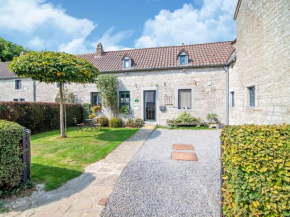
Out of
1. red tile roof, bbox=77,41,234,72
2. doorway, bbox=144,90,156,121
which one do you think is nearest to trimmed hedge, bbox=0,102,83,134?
red tile roof, bbox=77,41,234,72

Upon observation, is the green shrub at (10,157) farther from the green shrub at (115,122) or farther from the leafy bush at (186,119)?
the leafy bush at (186,119)

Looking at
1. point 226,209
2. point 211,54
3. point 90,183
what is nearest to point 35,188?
point 90,183

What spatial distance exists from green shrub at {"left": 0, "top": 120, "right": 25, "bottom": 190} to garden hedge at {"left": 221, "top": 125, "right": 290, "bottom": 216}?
11.3 feet

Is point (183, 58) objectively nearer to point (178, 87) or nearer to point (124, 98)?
point (178, 87)

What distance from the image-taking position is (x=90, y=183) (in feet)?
10.1

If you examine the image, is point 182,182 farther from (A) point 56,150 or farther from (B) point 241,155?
(A) point 56,150

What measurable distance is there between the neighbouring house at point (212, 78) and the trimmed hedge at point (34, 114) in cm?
287

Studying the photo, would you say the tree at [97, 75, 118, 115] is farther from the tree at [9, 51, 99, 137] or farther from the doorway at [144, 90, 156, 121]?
the tree at [9, 51, 99, 137]

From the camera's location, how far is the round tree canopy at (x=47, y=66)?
216 inches

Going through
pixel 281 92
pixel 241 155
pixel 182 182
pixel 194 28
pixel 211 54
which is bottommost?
pixel 182 182

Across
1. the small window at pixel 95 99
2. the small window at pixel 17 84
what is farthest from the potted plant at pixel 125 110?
the small window at pixel 17 84

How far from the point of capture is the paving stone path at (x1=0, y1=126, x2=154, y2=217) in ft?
7.35

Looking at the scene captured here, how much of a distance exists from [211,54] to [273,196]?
10.9 m

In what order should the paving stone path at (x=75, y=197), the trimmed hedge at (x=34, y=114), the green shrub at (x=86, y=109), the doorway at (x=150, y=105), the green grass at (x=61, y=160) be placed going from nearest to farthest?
the paving stone path at (x=75, y=197) → the green grass at (x=61, y=160) → the trimmed hedge at (x=34, y=114) → the doorway at (x=150, y=105) → the green shrub at (x=86, y=109)
